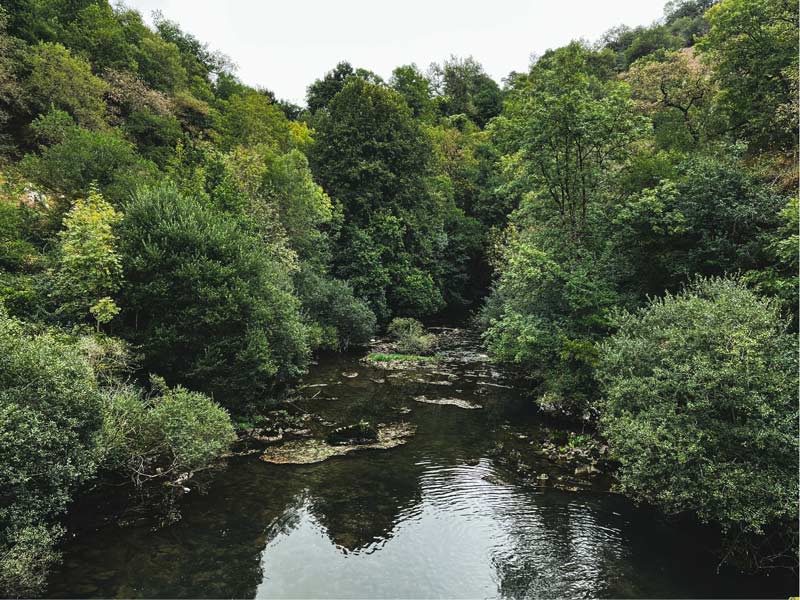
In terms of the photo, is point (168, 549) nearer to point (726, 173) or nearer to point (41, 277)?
point (41, 277)

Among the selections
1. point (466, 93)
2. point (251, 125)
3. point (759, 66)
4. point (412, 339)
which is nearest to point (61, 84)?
point (251, 125)

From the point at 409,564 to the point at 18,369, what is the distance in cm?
1214

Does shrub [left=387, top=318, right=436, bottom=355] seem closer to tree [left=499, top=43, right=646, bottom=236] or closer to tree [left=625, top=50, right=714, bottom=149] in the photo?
tree [left=499, top=43, right=646, bottom=236]

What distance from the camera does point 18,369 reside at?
12.1 meters

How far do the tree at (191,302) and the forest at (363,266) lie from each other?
0.12 m

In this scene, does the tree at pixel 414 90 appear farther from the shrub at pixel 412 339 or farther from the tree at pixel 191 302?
the tree at pixel 191 302

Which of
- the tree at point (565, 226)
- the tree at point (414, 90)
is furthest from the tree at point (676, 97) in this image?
the tree at point (414, 90)

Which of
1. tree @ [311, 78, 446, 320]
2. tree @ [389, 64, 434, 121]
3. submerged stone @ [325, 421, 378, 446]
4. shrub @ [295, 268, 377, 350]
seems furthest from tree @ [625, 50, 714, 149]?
tree @ [389, 64, 434, 121]

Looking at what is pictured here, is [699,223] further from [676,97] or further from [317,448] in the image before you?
[317,448]

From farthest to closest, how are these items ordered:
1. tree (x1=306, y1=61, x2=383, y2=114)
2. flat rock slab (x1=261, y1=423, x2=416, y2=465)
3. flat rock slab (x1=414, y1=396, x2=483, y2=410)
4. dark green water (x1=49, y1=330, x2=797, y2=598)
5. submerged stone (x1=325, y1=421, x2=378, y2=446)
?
tree (x1=306, y1=61, x2=383, y2=114) → flat rock slab (x1=414, y1=396, x2=483, y2=410) → submerged stone (x1=325, y1=421, x2=378, y2=446) → flat rock slab (x1=261, y1=423, x2=416, y2=465) → dark green water (x1=49, y1=330, x2=797, y2=598)

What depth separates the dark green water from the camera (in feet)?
41.4

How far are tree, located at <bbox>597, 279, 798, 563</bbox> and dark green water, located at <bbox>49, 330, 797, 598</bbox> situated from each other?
74.2 inches

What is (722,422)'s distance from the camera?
42.9ft

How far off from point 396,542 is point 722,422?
10425 millimetres
